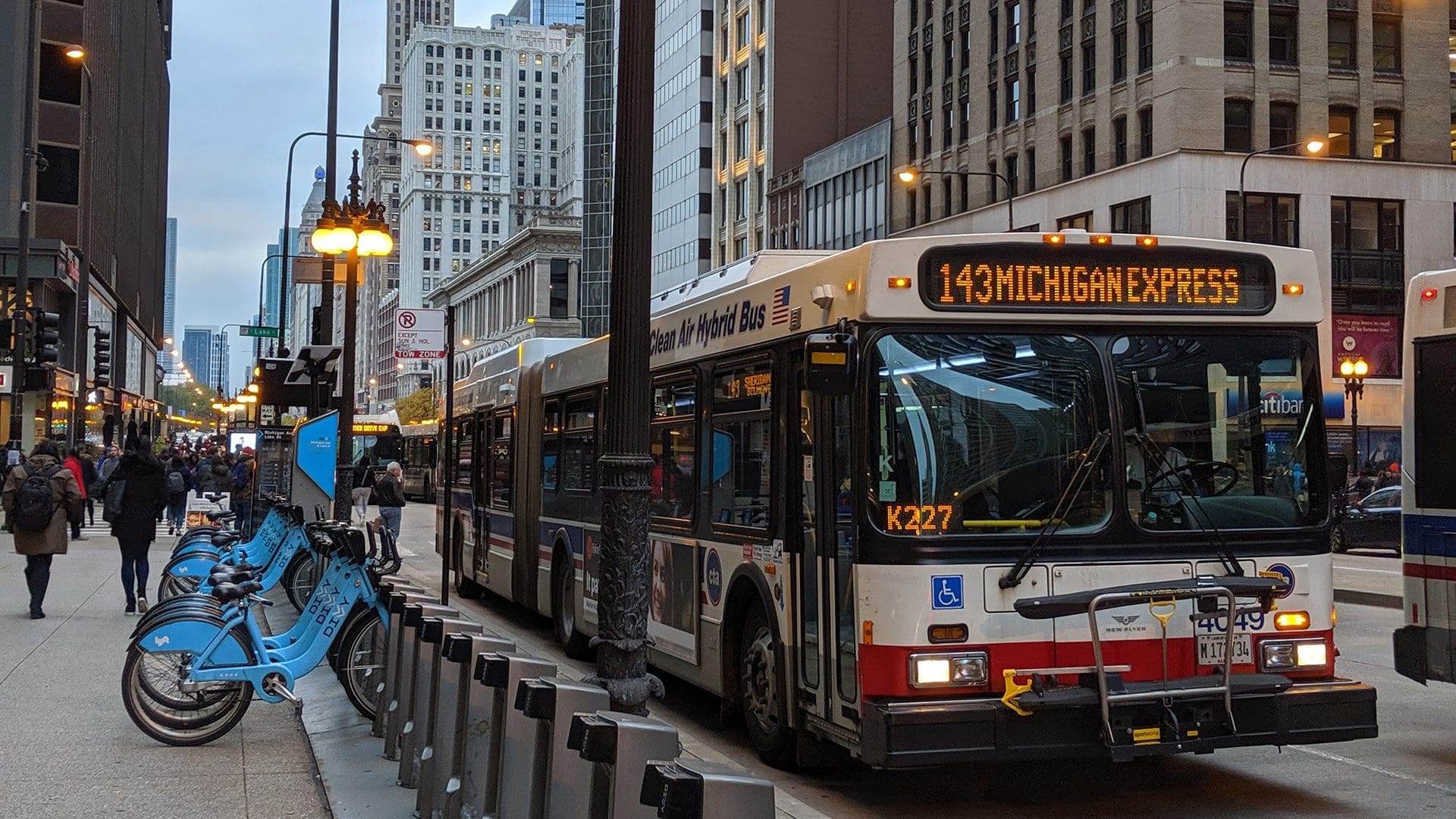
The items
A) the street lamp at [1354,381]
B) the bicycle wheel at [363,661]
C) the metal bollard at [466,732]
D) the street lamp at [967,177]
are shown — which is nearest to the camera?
the metal bollard at [466,732]

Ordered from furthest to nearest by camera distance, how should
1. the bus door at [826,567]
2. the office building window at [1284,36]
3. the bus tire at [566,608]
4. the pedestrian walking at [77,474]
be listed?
the office building window at [1284,36]
the pedestrian walking at [77,474]
the bus tire at [566,608]
the bus door at [826,567]

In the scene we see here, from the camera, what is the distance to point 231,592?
344 inches

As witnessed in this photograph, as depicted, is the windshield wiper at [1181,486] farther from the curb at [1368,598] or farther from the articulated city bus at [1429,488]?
the curb at [1368,598]

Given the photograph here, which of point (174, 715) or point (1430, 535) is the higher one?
point (1430, 535)

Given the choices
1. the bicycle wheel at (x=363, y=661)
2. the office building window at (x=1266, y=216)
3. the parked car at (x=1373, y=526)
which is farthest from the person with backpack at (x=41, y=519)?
the office building window at (x=1266, y=216)

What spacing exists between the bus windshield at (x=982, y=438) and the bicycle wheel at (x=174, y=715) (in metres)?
4.25

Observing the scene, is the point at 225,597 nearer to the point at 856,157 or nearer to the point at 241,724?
the point at 241,724

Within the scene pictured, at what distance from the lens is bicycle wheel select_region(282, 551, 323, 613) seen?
1452 cm

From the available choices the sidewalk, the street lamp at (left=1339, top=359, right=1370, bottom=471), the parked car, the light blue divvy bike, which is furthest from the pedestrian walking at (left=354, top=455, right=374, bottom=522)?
the street lamp at (left=1339, top=359, right=1370, bottom=471)

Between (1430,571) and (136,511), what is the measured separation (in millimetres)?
12685

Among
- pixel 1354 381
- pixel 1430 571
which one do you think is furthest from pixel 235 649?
pixel 1354 381

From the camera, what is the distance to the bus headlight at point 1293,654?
7723mm

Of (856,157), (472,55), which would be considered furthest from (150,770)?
(472,55)

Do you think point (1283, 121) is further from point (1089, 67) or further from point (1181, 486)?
point (1181, 486)
